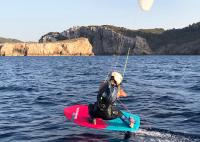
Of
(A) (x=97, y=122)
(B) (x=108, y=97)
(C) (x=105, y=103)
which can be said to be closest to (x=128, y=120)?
(A) (x=97, y=122)

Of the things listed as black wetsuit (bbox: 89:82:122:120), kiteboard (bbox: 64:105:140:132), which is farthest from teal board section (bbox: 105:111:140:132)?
black wetsuit (bbox: 89:82:122:120)

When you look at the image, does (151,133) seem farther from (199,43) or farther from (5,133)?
(199,43)

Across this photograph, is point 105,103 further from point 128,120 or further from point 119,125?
point 128,120

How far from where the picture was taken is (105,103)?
1419 cm

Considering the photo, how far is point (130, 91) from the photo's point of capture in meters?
27.6

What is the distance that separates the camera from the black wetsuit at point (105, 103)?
14.1 m

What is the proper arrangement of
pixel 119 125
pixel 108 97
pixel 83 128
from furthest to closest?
pixel 83 128
pixel 119 125
pixel 108 97

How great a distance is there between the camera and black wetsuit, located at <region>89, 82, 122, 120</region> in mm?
14133

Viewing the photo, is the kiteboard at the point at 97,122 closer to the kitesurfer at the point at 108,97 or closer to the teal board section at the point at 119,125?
the teal board section at the point at 119,125

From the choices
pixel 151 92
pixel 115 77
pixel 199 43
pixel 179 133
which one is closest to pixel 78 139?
pixel 115 77

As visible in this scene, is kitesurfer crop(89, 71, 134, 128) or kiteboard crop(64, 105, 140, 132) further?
kiteboard crop(64, 105, 140, 132)

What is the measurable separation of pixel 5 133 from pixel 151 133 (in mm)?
5725

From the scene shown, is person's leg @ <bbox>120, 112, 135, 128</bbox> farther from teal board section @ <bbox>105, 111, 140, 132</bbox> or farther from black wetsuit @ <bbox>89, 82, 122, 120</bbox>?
black wetsuit @ <bbox>89, 82, 122, 120</bbox>

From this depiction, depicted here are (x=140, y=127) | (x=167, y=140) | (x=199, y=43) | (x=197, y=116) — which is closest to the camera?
(x=167, y=140)
